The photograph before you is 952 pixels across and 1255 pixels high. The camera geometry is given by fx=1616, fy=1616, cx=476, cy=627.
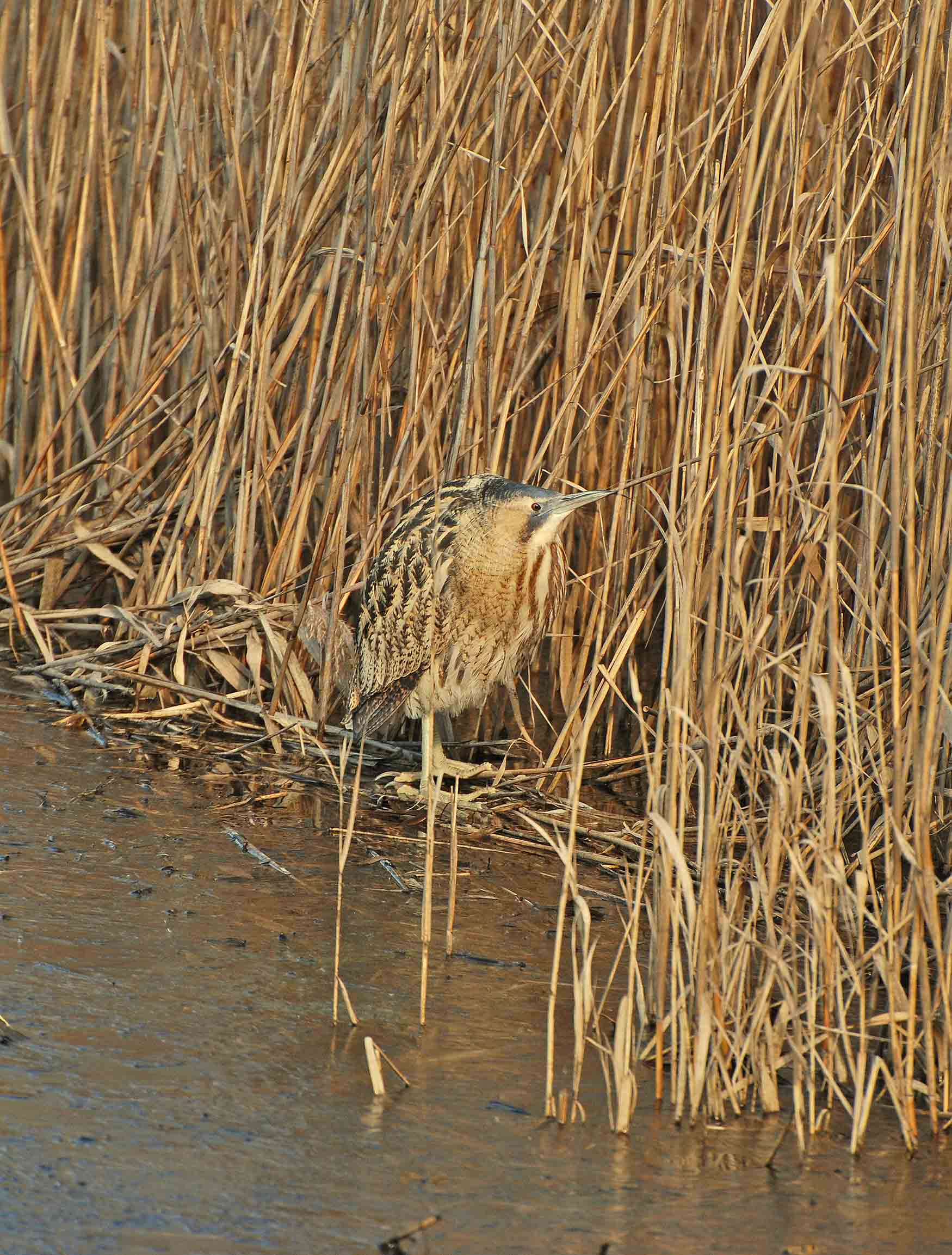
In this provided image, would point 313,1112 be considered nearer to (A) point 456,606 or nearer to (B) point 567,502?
(B) point 567,502

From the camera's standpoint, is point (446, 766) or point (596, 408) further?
point (446, 766)

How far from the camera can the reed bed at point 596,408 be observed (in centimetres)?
235

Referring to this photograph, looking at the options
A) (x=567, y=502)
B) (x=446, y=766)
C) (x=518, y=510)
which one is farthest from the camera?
(x=446, y=766)

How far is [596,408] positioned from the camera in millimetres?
3721

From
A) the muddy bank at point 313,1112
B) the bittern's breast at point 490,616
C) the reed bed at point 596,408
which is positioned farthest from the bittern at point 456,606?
the muddy bank at point 313,1112

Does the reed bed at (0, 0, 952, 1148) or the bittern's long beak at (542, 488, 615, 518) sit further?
the bittern's long beak at (542, 488, 615, 518)

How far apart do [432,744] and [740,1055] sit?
5.55 ft

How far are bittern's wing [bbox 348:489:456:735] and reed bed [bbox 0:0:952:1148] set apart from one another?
15 cm

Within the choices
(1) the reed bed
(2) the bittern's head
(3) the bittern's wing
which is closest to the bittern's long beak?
(2) the bittern's head

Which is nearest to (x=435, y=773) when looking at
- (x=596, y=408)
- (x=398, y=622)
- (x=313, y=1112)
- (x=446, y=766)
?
(x=446, y=766)

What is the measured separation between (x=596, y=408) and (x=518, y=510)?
0.30 m

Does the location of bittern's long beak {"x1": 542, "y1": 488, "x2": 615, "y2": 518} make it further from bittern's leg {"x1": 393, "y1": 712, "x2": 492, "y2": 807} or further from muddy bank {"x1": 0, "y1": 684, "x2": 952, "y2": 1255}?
muddy bank {"x1": 0, "y1": 684, "x2": 952, "y2": 1255}

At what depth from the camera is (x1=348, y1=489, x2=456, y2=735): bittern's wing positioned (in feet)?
12.9

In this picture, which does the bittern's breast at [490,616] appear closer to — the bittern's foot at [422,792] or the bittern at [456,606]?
the bittern at [456,606]
